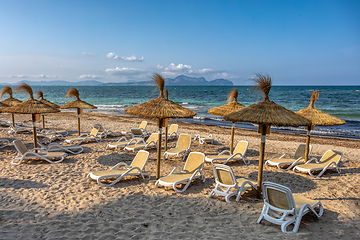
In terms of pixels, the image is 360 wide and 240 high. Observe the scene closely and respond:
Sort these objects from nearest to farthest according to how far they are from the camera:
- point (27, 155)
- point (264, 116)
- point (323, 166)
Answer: point (264, 116)
point (323, 166)
point (27, 155)

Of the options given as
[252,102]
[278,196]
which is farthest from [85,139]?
[252,102]

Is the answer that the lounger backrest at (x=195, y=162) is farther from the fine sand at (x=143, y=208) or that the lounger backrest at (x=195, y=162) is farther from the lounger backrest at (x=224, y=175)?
the lounger backrest at (x=224, y=175)

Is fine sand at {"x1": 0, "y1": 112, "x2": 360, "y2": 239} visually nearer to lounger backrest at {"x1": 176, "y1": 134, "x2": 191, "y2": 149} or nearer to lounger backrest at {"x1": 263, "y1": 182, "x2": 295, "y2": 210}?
lounger backrest at {"x1": 263, "y1": 182, "x2": 295, "y2": 210}

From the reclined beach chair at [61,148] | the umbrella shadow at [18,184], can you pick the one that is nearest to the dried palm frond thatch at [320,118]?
the umbrella shadow at [18,184]

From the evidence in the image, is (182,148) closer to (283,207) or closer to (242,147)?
(242,147)

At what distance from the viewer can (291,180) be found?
609 centimetres

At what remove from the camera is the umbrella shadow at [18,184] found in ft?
16.7

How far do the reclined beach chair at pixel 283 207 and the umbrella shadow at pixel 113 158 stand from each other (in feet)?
15.2

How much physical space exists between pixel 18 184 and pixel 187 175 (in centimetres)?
379

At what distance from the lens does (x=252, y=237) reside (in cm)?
348

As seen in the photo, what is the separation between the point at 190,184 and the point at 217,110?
388 cm

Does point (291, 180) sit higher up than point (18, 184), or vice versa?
point (18, 184)

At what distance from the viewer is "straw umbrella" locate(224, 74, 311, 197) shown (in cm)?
449

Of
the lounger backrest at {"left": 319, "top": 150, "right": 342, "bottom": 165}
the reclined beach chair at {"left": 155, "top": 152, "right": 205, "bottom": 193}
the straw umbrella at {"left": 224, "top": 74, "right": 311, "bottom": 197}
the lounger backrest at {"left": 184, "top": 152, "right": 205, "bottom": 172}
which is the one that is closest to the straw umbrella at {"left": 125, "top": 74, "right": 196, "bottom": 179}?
the reclined beach chair at {"left": 155, "top": 152, "right": 205, "bottom": 193}
